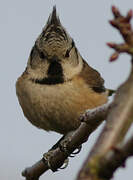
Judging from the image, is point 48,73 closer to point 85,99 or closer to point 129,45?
point 85,99

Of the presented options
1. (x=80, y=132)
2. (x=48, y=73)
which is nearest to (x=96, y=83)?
(x=48, y=73)

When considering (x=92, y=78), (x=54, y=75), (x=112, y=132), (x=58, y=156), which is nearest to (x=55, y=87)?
(x=54, y=75)

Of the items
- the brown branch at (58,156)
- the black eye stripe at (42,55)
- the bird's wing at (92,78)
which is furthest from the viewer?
the bird's wing at (92,78)

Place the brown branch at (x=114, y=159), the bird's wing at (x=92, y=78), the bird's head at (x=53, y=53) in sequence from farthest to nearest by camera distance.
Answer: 1. the bird's wing at (x=92, y=78)
2. the bird's head at (x=53, y=53)
3. the brown branch at (x=114, y=159)

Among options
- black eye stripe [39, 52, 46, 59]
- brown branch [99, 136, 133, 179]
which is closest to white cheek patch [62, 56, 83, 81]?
black eye stripe [39, 52, 46, 59]

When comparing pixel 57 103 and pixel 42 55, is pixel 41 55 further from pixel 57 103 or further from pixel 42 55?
pixel 57 103

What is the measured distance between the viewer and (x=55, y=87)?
5.08 m

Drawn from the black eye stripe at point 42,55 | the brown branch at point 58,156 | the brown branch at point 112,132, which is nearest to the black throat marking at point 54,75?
the black eye stripe at point 42,55

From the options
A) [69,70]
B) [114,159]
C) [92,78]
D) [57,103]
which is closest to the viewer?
[114,159]

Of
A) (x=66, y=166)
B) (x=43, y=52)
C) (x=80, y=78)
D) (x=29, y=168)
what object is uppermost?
(x=43, y=52)

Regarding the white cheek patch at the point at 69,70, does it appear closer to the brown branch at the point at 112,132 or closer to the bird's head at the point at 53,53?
the bird's head at the point at 53,53

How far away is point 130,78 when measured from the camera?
1.11 m

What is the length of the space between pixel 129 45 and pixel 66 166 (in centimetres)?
383

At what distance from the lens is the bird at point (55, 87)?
4.98m
